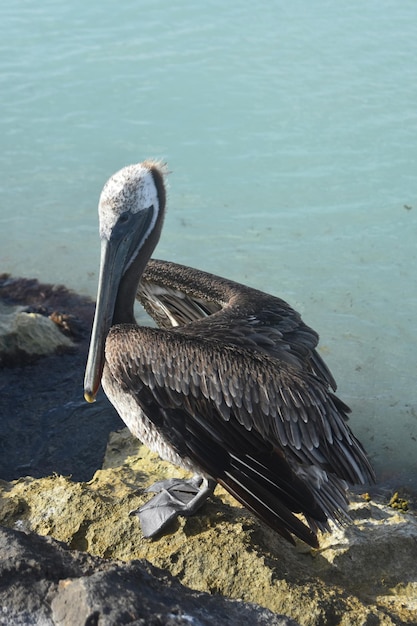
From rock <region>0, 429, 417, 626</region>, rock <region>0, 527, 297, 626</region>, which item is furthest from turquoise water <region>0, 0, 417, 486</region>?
rock <region>0, 527, 297, 626</region>

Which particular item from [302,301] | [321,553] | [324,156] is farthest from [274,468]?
[324,156]

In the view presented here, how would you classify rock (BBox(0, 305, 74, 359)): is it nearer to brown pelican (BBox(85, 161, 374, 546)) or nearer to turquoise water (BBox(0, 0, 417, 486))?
turquoise water (BBox(0, 0, 417, 486))

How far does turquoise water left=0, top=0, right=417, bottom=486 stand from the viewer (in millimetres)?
7391

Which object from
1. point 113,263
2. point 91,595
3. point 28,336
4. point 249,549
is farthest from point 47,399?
point 91,595

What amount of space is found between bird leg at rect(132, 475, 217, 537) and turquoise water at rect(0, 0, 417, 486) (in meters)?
1.92

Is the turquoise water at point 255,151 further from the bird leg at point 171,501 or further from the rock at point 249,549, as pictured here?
the bird leg at point 171,501

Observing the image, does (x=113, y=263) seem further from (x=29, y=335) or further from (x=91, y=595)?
(x=29, y=335)

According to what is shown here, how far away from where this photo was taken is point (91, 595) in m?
2.08

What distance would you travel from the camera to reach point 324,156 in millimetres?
9984

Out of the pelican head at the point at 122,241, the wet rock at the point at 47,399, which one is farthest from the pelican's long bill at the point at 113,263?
the wet rock at the point at 47,399

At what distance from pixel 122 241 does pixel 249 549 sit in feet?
5.67

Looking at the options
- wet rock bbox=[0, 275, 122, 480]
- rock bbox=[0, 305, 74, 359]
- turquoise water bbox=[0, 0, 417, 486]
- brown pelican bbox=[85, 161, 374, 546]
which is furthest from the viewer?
turquoise water bbox=[0, 0, 417, 486]

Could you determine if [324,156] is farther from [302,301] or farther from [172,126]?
[302,301]

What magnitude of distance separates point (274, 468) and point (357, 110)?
27.2ft
